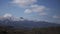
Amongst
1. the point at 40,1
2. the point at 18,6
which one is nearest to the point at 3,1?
the point at 18,6

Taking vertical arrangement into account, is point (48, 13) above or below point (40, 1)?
below

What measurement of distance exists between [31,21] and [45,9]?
1.04 ft

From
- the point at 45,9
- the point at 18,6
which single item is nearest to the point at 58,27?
the point at 45,9

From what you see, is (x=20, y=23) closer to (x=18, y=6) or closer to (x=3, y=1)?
(x=18, y=6)

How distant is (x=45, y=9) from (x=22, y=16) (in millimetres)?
411

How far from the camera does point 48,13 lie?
2.49 meters

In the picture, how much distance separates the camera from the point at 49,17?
97.8 inches

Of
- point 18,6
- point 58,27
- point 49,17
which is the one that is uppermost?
point 18,6

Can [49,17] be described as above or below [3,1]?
below

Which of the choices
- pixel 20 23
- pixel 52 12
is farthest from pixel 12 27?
pixel 52 12

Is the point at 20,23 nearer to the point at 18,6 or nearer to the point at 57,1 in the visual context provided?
the point at 18,6

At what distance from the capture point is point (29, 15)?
2.49 metres

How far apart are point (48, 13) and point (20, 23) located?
1.67 feet

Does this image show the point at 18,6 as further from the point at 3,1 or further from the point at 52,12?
the point at 52,12
